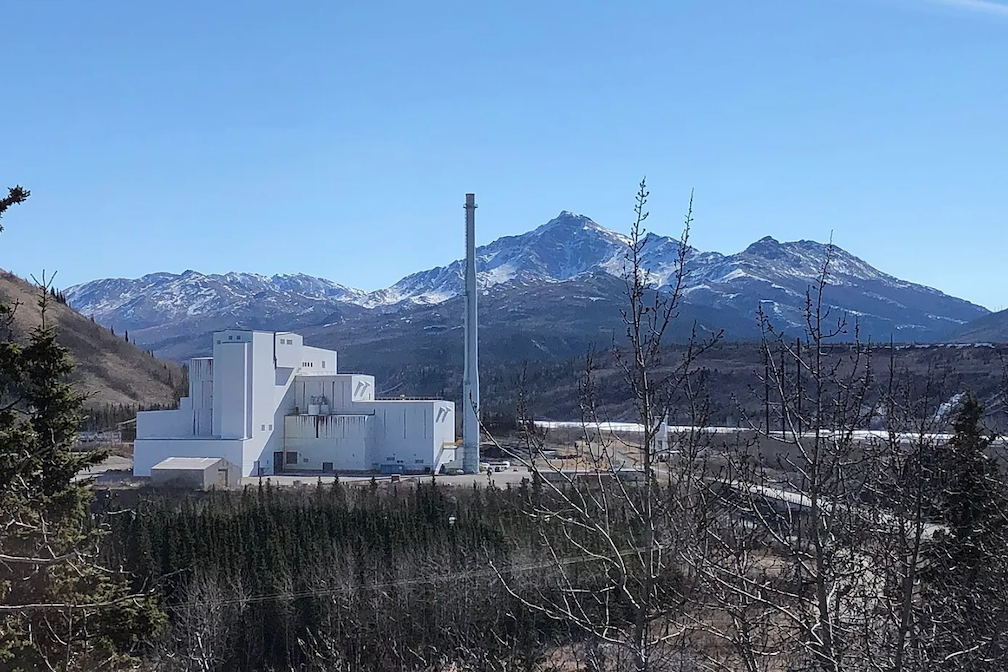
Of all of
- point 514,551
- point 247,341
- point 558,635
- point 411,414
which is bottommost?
point 558,635

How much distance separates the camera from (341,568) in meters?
23.0

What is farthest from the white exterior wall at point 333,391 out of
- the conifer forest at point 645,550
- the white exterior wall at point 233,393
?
the conifer forest at point 645,550

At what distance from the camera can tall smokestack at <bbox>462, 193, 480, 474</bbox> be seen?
41.7m

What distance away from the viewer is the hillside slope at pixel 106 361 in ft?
316

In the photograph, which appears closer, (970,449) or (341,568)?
(970,449)

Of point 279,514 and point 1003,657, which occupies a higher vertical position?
point 1003,657

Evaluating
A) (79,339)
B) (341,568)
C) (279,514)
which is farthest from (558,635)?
(79,339)

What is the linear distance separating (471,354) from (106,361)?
253 ft

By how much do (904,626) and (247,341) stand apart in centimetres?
3978

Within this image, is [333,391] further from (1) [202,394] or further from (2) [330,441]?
(1) [202,394]

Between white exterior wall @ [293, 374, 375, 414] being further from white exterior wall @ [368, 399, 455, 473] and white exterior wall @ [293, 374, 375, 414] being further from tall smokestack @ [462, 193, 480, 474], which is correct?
tall smokestack @ [462, 193, 480, 474]

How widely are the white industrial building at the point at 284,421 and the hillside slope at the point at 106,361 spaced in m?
52.8

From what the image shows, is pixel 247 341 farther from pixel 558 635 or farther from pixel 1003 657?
pixel 1003 657

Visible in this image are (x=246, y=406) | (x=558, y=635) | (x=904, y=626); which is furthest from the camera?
(x=246, y=406)
